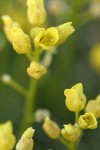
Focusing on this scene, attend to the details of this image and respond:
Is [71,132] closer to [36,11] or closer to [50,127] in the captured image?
[50,127]

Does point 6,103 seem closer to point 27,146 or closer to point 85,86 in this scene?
point 85,86

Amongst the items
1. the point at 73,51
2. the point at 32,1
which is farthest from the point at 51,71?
the point at 32,1

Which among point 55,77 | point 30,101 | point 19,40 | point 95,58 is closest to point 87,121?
point 19,40

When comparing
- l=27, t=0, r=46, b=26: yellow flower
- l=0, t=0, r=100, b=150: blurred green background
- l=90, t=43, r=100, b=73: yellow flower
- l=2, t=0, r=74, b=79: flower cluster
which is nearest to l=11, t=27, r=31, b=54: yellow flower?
l=2, t=0, r=74, b=79: flower cluster

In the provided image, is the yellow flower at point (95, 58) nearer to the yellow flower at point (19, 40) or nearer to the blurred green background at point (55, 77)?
A: the blurred green background at point (55, 77)

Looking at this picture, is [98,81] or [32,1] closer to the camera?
[32,1]

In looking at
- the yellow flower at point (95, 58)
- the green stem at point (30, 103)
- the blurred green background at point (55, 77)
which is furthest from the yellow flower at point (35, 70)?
the yellow flower at point (95, 58)

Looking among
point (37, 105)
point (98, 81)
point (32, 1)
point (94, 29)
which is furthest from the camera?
point (94, 29)
